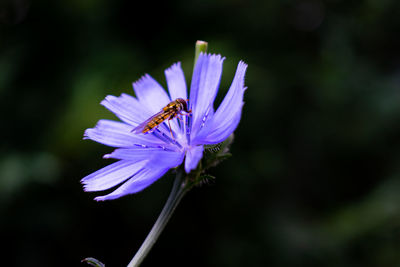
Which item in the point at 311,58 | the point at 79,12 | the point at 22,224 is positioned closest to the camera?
the point at 22,224

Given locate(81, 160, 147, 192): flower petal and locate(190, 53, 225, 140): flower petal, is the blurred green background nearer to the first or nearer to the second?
locate(190, 53, 225, 140): flower petal

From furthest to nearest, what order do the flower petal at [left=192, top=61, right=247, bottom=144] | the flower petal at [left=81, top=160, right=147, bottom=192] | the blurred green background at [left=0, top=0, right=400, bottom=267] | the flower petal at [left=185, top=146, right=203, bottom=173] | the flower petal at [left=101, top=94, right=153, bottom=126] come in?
the blurred green background at [left=0, top=0, right=400, bottom=267] → the flower petal at [left=101, top=94, right=153, bottom=126] → the flower petal at [left=81, top=160, right=147, bottom=192] → the flower petal at [left=192, top=61, right=247, bottom=144] → the flower petal at [left=185, top=146, right=203, bottom=173]

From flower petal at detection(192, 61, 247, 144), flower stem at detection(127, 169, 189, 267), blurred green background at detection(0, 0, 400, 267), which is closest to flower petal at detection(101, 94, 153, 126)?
flower petal at detection(192, 61, 247, 144)

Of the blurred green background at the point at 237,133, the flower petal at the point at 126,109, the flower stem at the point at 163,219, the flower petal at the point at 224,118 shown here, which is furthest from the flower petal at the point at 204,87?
the blurred green background at the point at 237,133

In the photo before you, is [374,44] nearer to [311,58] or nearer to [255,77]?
[311,58]

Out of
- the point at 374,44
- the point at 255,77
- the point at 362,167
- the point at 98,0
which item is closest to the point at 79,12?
the point at 98,0

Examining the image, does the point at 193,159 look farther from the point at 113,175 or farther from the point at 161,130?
the point at 161,130

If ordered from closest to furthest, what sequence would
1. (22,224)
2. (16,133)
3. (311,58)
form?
(22,224) → (16,133) → (311,58)

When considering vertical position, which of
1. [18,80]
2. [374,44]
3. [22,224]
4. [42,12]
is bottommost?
[22,224]
